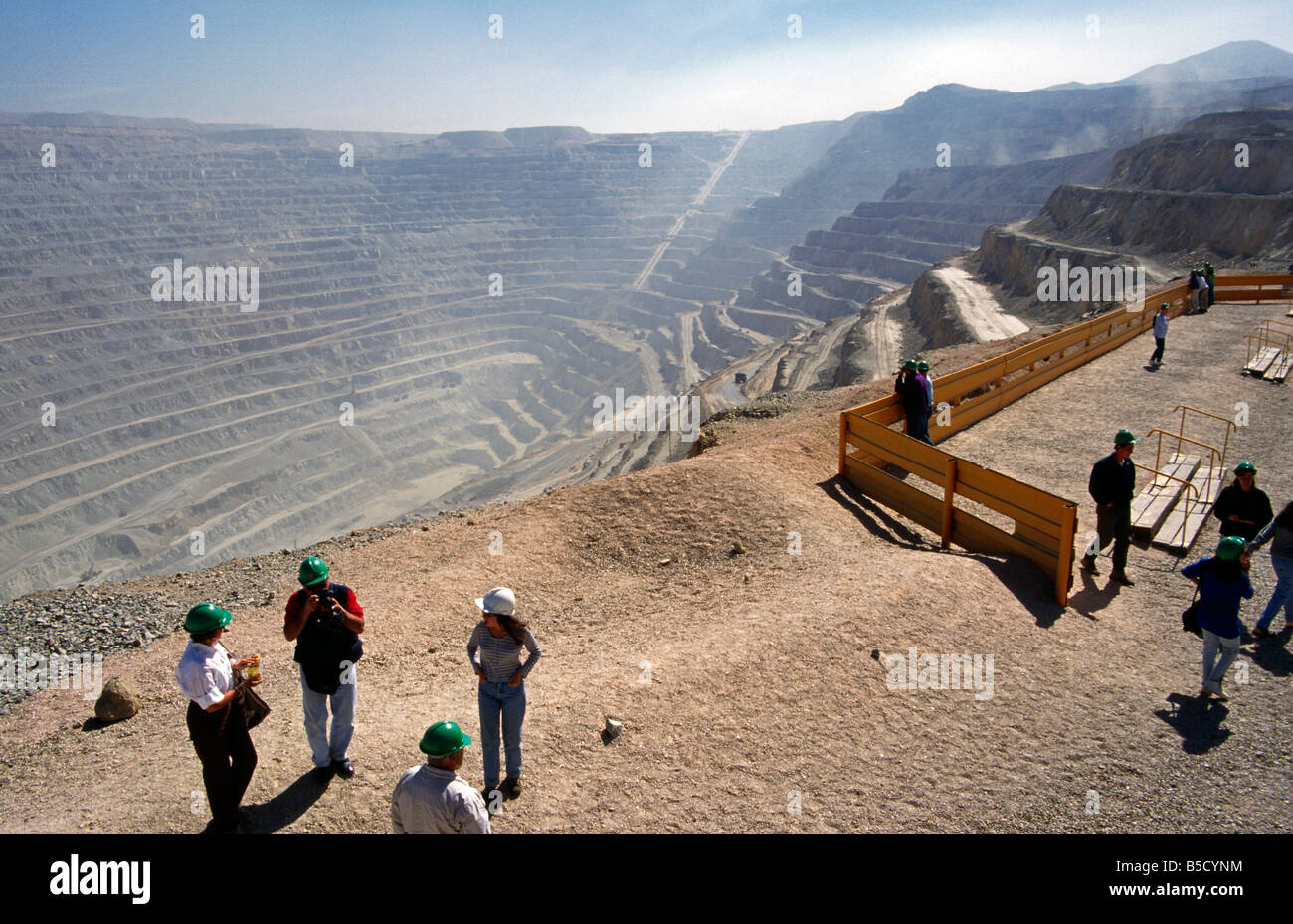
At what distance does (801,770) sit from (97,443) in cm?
9621

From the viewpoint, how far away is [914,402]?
11961mm

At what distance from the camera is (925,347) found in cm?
4844

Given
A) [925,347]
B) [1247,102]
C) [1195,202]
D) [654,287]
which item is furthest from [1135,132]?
[925,347]

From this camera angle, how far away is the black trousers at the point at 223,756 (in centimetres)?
471

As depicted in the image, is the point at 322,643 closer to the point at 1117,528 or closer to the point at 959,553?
the point at 959,553

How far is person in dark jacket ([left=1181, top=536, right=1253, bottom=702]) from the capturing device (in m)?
6.25

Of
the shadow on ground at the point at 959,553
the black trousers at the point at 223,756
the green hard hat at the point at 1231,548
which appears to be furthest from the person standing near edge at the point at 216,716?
the green hard hat at the point at 1231,548

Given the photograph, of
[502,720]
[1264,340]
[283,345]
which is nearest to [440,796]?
[502,720]

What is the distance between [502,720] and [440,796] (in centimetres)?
144

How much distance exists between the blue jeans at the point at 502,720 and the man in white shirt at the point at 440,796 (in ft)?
3.85

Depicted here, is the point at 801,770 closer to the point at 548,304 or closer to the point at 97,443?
the point at 97,443

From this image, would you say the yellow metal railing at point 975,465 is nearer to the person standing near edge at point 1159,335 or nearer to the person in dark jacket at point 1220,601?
the person standing near edge at point 1159,335

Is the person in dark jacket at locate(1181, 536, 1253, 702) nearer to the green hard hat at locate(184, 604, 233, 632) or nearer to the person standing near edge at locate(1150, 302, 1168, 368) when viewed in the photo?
the green hard hat at locate(184, 604, 233, 632)

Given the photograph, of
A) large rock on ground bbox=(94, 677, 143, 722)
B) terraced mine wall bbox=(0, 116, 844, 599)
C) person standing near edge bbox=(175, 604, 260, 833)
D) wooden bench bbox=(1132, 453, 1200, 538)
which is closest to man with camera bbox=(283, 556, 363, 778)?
person standing near edge bbox=(175, 604, 260, 833)
